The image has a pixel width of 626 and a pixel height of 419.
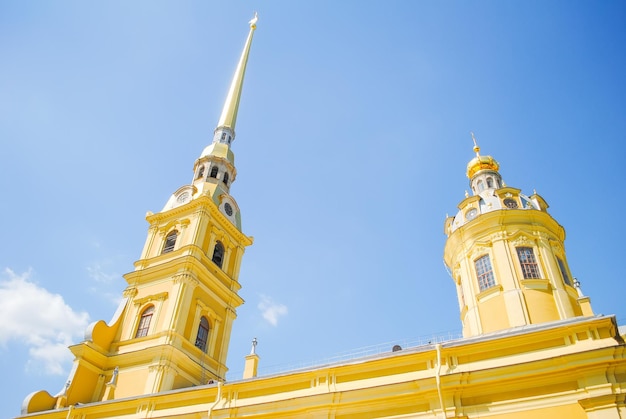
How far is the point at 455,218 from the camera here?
24.7 metres

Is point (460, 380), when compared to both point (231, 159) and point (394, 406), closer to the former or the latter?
point (394, 406)

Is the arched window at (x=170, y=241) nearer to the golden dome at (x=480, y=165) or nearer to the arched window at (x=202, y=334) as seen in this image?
the arched window at (x=202, y=334)

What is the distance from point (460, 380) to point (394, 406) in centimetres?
212

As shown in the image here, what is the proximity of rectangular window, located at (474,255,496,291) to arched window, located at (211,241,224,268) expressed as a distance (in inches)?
575

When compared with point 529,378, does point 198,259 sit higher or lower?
higher

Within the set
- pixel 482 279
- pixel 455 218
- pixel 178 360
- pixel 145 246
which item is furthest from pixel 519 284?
pixel 145 246

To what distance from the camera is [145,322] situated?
24.9 meters

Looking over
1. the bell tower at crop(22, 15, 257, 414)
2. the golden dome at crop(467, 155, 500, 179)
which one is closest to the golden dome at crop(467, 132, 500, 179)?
the golden dome at crop(467, 155, 500, 179)

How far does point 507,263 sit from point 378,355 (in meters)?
8.08

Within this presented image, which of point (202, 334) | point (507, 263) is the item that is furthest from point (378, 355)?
point (202, 334)

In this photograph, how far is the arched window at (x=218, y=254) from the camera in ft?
93.2

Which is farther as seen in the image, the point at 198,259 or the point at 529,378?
the point at 198,259

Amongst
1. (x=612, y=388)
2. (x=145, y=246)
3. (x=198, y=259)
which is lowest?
(x=612, y=388)

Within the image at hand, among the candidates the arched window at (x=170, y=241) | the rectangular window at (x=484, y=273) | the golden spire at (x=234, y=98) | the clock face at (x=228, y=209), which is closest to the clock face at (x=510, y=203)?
the rectangular window at (x=484, y=273)
